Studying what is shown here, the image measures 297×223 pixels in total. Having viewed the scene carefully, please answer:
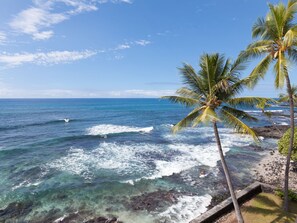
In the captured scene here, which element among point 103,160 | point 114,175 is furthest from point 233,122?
point 103,160

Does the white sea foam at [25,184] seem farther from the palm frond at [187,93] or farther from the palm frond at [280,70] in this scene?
the palm frond at [280,70]

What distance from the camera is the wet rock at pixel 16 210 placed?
1480 cm

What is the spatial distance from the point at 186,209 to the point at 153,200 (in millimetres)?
2461

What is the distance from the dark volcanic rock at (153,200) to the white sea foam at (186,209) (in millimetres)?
624

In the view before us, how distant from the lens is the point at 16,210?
608 inches

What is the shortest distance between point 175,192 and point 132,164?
7721 mm

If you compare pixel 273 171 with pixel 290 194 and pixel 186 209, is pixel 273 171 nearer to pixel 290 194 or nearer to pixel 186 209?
pixel 290 194

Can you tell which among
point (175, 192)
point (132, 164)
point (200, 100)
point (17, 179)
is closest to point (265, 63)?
point (200, 100)

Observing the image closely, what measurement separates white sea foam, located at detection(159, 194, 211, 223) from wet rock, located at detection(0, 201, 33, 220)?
29.5 ft

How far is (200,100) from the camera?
11.1 meters

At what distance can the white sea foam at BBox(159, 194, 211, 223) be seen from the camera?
555 inches

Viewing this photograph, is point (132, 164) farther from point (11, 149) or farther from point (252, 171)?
point (11, 149)

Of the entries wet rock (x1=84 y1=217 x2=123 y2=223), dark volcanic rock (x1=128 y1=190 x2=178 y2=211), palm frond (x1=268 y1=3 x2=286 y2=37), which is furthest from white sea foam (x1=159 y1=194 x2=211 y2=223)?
Answer: palm frond (x1=268 y1=3 x2=286 y2=37)

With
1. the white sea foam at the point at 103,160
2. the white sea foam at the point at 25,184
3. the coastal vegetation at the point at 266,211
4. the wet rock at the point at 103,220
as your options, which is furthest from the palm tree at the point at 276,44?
the white sea foam at the point at 25,184
